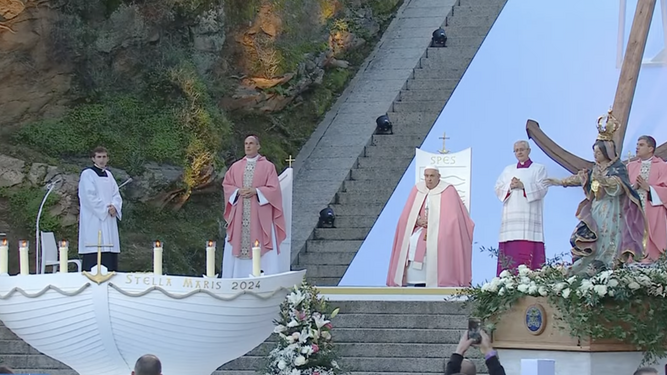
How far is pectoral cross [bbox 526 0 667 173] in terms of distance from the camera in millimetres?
14500

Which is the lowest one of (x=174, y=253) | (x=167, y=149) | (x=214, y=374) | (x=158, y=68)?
(x=214, y=374)

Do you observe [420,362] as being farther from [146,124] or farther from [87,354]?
[146,124]

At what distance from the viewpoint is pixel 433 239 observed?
1338 cm

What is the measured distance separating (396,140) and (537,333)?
8624 millimetres

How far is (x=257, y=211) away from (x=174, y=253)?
2414mm

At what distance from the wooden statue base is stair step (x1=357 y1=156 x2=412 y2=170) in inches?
317

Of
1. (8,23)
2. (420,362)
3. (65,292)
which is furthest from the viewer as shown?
(8,23)

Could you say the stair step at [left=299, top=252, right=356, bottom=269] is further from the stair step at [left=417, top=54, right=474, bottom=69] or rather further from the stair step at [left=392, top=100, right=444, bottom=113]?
the stair step at [left=417, top=54, right=474, bottom=69]

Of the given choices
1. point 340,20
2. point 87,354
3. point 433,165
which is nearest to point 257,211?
point 433,165

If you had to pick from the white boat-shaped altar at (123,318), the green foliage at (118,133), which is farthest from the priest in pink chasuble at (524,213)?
the white boat-shaped altar at (123,318)

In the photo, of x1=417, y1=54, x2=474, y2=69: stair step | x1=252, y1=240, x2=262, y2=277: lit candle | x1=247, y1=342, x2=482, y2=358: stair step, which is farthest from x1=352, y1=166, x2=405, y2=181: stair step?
x1=252, y1=240, x2=262, y2=277: lit candle

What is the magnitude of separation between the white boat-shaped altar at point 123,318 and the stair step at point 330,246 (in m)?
6.79

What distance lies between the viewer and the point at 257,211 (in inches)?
522

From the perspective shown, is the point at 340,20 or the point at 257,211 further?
the point at 340,20
